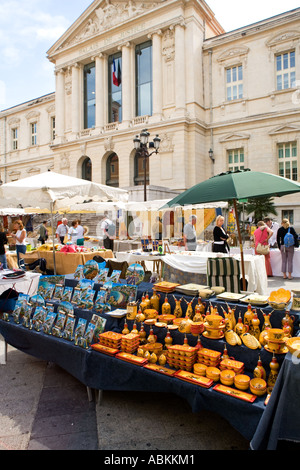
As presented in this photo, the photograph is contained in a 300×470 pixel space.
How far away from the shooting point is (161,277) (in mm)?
A: 7656

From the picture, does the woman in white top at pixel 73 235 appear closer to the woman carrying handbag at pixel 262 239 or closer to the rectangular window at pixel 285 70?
the woman carrying handbag at pixel 262 239

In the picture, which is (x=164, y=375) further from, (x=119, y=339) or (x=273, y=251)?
(x=273, y=251)

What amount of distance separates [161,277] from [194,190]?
3.81m

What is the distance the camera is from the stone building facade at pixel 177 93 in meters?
20.7

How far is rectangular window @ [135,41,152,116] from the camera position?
24391 millimetres

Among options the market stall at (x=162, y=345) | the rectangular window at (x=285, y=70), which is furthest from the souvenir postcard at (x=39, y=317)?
the rectangular window at (x=285, y=70)

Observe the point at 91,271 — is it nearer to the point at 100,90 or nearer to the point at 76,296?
the point at 76,296

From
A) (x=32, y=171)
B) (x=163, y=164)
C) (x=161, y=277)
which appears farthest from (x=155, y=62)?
(x=161, y=277)

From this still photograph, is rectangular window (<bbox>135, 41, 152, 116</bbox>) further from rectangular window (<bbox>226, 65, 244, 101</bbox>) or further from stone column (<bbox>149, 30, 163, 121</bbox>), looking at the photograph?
rectangular window (<bbox>226, 65, 244, 101</bbox>)

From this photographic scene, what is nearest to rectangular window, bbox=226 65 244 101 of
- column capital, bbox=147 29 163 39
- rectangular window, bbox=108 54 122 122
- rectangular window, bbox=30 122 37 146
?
column capital, bbox=147 29 163 39

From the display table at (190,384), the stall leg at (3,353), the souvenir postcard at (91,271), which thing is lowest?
the stall leg at (3,353)

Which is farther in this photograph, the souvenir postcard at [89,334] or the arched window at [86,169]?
the arched window at [86,169]

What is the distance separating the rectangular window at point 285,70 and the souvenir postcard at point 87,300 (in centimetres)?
2203

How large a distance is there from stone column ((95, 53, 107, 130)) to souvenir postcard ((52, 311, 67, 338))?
2503 centimetres
